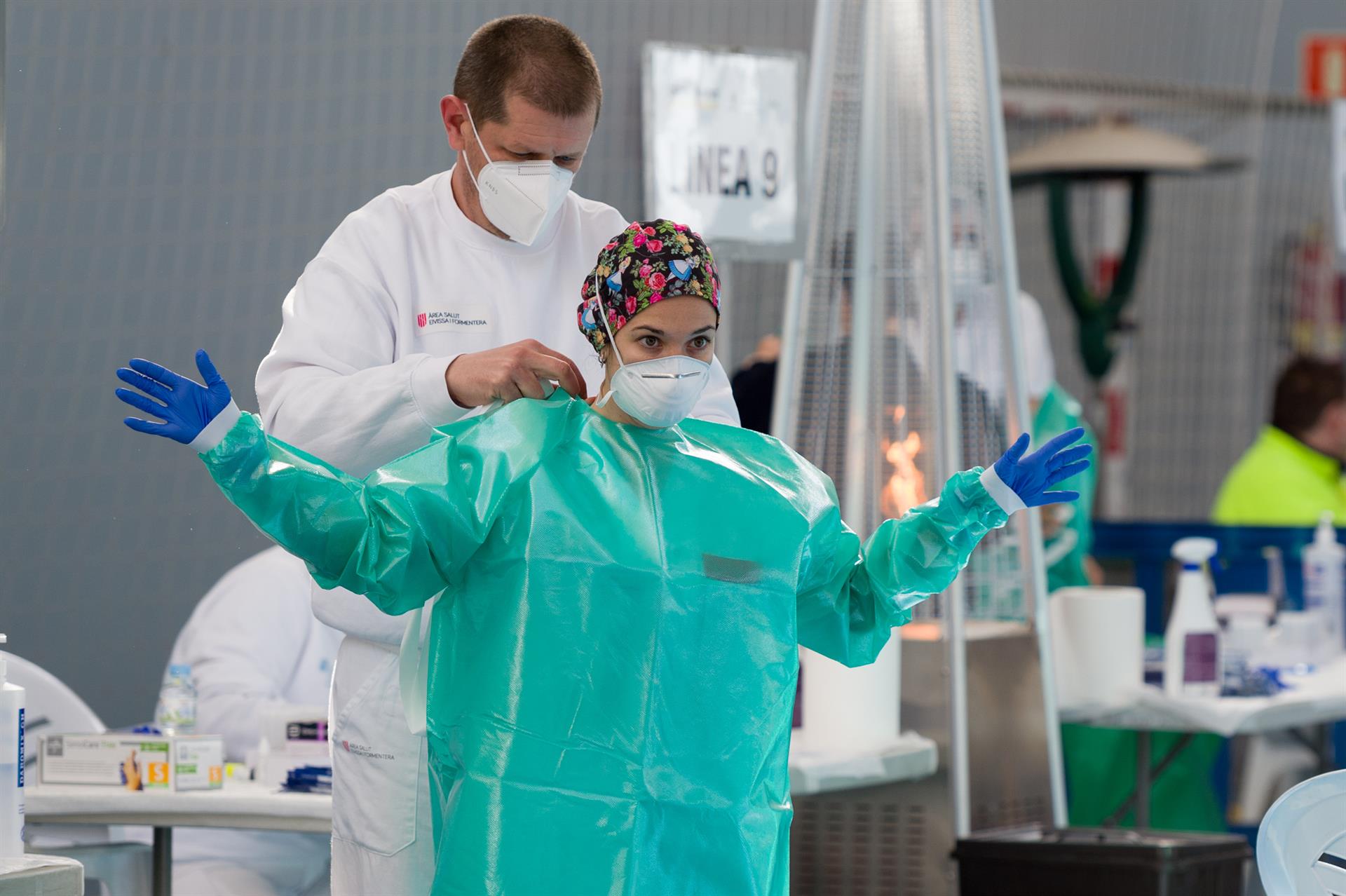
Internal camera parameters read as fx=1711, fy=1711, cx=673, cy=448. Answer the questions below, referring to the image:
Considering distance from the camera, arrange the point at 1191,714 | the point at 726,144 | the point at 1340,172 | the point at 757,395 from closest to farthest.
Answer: the point at 1191,714, the point at 726,144, the point at 757,395, the point at 1340,172

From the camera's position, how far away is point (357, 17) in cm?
423

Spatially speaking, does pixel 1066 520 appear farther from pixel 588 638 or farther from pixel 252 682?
pixel 588 638

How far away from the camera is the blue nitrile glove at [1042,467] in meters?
2.03

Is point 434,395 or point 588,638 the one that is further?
point 434,395

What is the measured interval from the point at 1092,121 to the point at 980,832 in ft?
13.5

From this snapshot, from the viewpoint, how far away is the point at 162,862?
2.92m

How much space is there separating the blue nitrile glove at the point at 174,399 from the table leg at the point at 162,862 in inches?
55.1

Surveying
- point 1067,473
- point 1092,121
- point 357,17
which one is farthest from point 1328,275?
Result: point 1067,473

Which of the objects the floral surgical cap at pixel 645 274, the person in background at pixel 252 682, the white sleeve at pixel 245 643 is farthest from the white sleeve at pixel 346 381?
the white sleeve at pixel 245 643

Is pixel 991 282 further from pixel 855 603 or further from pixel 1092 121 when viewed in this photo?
pixel 1092 121

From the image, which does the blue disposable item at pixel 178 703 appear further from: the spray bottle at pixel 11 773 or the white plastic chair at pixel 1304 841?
the white plastic chair at pixel 1304 841

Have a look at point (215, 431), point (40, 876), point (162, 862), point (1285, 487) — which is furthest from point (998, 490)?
point (1285, 487)

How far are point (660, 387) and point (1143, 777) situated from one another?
291cm

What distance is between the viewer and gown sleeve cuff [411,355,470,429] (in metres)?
2.05
